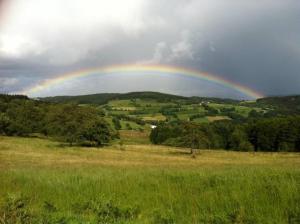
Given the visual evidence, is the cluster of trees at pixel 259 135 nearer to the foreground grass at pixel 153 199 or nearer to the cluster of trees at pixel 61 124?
the cluster of trees at pixel 61 124

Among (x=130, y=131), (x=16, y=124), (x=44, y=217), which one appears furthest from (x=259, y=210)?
(x=130, y=131)

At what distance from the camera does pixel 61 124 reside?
9156cm

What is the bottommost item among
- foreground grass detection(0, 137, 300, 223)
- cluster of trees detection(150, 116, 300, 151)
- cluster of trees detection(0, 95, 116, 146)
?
cluster of trees detection(150, 116, 300, 151)

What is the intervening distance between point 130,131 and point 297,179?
443ft

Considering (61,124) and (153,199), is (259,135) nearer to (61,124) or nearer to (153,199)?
(61,124)

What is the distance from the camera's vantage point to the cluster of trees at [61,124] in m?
78.4

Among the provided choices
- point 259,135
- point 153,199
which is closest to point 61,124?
point 259,135

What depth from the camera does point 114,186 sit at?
11930 mm

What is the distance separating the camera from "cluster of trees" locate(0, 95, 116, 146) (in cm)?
7838

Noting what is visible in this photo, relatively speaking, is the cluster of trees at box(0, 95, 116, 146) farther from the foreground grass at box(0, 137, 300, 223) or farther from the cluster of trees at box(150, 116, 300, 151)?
the foreground grass at box(0, 137, 300, 223)

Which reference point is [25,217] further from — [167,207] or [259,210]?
[259,210]

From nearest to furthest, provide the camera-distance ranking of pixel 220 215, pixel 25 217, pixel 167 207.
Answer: pixel 25 217 → pixel 220 215 → pixel 167 207

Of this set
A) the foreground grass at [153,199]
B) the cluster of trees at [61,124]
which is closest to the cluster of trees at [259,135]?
the cluster of trees at [61,124]

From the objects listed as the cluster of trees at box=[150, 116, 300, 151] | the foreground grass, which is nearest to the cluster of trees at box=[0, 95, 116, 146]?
the cluster of trees at box=[150, 116, 300, 151]
